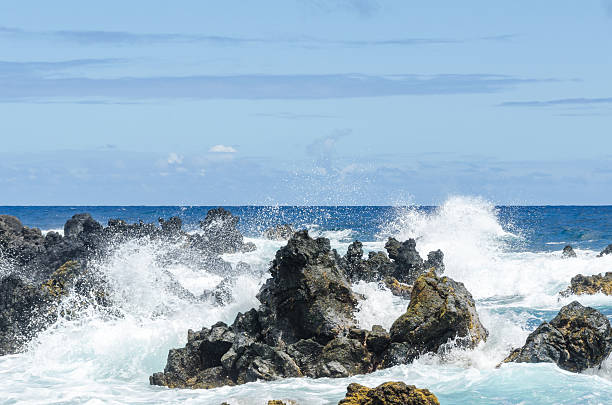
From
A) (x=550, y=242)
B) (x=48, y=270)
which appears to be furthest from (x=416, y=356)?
(x=550, y=242)

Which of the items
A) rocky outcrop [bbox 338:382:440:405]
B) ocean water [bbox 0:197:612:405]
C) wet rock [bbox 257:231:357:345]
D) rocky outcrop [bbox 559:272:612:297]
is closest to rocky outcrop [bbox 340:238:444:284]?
ocean water [bbox 0:197:612:405]

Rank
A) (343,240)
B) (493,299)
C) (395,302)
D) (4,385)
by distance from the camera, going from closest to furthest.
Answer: (4,385) → (395,302) → (493,299) → (343,240)

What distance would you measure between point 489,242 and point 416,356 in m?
31.0

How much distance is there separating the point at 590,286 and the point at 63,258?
1509 centimetres

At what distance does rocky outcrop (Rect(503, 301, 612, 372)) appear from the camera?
1130 centimetres

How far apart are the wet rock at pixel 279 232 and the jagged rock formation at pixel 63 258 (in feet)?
20.1

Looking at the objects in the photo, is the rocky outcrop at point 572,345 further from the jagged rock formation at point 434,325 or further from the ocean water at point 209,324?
the jagged rock formation at point 434,325

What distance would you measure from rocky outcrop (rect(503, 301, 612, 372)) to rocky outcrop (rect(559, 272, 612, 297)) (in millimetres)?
10448

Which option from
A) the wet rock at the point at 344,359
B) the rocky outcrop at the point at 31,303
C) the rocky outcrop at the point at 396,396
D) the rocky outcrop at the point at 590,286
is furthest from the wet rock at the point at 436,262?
the rocky outcrop at the point at 396,396

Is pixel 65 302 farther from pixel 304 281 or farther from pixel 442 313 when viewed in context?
pixel 442 313

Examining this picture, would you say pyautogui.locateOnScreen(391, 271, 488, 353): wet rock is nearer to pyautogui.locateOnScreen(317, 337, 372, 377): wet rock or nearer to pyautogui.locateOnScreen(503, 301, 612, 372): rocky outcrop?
pyautogui.locateOnScreen(317, 337, 372, 377): wet rock

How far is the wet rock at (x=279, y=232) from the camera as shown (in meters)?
44.4

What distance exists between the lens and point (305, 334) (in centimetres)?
1286

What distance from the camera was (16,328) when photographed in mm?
15383
